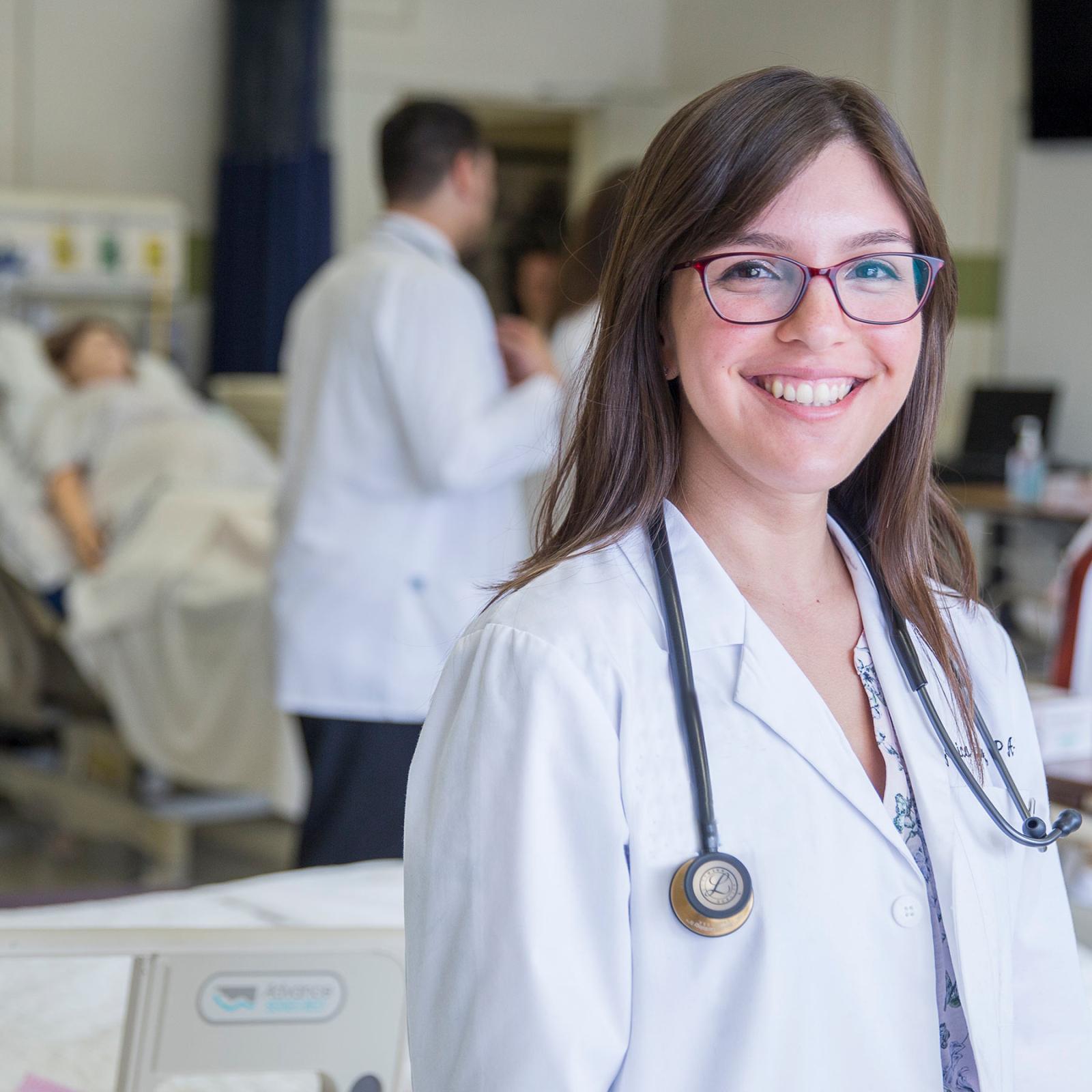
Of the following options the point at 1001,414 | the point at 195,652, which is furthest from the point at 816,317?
the point at 1001,414

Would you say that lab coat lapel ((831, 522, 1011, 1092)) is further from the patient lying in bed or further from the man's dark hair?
the patient lying in bed

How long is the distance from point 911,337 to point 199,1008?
2.79 feet

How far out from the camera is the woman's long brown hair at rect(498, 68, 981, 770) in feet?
3.23

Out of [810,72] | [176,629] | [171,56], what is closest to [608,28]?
[171,56]

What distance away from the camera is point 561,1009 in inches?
34.0

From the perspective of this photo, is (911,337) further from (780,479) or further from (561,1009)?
(561,1009)

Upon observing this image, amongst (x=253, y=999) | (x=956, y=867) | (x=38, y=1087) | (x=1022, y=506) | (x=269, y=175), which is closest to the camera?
(x=956, y=867)

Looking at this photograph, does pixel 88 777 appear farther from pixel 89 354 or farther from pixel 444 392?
pixel 444 392

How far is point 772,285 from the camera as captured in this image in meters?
1.00

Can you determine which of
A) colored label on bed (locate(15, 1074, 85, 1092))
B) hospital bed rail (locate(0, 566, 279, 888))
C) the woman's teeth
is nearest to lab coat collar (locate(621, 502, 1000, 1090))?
the woman's teeth

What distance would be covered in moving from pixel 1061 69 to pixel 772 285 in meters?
5.66

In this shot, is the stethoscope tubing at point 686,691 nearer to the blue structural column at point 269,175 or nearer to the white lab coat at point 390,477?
the white lab coat at point 390,477

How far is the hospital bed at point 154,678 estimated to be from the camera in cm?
363

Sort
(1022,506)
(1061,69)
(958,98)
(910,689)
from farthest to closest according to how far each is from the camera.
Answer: (958,98)
(1061,69)
(1022,506)
(910,689)
